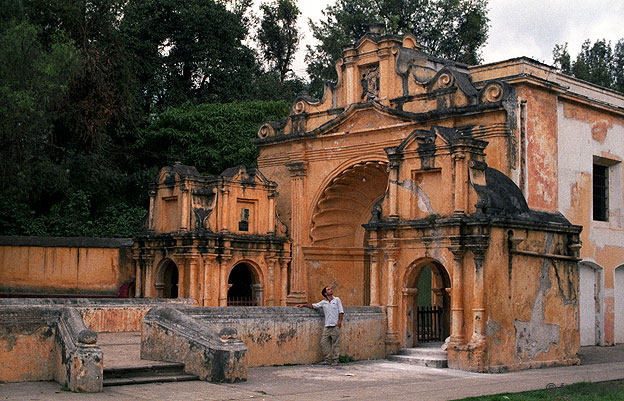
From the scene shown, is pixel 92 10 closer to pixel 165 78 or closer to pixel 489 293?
pixel 165 78

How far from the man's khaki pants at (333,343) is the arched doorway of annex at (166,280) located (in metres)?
9.23

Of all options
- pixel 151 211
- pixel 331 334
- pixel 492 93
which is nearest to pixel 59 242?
pixel 151 211

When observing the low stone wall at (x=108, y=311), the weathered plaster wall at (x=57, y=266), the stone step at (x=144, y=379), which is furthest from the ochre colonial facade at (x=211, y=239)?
the stone step at (x=144, y=379)

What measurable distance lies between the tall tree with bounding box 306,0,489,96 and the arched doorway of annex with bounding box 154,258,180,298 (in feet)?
70.9

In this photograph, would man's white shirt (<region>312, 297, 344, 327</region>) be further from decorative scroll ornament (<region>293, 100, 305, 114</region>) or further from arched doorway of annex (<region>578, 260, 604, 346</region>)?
decorative scroll ornament (<region>293, 100, 305, 114</region>)

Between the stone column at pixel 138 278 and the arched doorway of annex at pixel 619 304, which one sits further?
the stone column at pixel 138 278

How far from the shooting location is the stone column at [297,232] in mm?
27453

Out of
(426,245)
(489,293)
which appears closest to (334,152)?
(426,245)

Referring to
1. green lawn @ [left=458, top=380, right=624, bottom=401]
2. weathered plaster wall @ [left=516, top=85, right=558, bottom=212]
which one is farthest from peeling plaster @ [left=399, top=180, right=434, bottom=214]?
green lawn @ [left=458, top=380, right=624, bottom=401]

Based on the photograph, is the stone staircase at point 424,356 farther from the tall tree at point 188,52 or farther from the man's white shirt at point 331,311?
the tall tree at point 188,52

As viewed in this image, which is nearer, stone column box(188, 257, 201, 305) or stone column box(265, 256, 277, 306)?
stone column box(188, 257, 201, 305)

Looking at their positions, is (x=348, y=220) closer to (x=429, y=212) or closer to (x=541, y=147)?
(x=541, y=147)

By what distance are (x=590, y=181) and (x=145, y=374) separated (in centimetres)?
1598

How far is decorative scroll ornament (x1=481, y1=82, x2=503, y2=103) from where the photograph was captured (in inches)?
870
